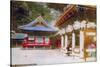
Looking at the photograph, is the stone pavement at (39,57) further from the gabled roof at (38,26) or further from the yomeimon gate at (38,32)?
the gabled roof at (38,26)

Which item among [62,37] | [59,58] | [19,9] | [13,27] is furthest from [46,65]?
[19,9]

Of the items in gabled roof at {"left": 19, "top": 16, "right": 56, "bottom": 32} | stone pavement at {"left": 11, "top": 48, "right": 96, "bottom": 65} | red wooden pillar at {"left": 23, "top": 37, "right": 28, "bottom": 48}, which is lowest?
stone pavement at {"left": 11, "top": 48, "right": 96, "bottom": 65}

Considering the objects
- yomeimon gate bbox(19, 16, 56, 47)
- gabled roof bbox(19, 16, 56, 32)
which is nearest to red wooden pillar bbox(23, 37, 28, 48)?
yomeimon gate bbox(19, 16, 56, 47)

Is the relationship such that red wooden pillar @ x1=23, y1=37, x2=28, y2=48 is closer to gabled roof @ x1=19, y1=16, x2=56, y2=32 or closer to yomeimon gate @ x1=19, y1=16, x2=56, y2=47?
yomeimon gate @ x1=19, y1=16, x2=56, y2=47

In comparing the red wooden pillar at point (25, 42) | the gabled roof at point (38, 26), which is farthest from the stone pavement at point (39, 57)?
the gabled roof at point (38, 26)

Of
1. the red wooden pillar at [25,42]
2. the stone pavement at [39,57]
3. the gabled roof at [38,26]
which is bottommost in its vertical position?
the stone pavement at [39,57]

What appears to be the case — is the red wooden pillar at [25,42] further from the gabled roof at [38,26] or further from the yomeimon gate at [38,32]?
the gabled roof at [38,26]

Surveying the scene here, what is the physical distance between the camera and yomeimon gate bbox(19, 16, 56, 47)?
6.42ft

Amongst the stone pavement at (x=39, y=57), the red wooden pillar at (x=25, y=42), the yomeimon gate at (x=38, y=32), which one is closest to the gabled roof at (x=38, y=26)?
the yomeimon gate at (x=38, y=32)

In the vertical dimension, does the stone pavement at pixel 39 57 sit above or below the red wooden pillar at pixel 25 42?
below

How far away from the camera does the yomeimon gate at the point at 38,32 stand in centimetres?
196

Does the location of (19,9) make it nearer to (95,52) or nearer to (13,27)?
(13,27)

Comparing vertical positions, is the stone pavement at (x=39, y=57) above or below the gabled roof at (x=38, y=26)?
below

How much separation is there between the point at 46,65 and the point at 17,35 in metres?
0.46
